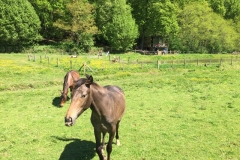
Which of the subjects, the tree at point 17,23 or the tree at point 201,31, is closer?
the tree at point 17,23

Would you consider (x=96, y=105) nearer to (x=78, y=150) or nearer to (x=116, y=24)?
(x=78, y=150)

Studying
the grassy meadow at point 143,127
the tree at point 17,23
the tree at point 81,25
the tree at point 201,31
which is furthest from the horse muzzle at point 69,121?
the tree at point 201,31

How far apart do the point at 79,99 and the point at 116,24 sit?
56884 mm

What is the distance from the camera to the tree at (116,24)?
197 feet

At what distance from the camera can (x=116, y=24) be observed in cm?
6000

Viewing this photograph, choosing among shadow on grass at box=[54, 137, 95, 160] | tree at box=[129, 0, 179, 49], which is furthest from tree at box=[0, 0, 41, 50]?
shadow on grass at box=[54, 137, 95, 160]

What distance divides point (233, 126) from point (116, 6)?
183 feet

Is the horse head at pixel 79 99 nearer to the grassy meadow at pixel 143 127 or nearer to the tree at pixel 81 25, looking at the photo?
the grassy meadow at pixel 143 127

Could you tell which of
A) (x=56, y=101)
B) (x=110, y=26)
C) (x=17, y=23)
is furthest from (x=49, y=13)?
(x=56, y=101)

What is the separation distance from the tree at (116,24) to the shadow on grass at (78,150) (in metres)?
52.0

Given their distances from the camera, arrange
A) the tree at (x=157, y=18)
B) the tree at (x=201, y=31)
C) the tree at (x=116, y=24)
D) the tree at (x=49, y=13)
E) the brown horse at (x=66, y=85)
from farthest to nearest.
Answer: the tree at (x=201, y=31)
the tree at (x=157, y=18)
the tree at (x=49, y=13)
the tree at (x=116, y=24)
the brown horse at (x=66, y=85)

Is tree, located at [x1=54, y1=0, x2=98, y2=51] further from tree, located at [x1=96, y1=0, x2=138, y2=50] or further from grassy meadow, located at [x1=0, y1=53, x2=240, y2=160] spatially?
grassy meadow, located at [x1=0, y1=53, x2=240, y2=160]

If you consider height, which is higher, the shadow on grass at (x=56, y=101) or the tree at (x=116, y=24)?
the tree at (x=116, y=24)

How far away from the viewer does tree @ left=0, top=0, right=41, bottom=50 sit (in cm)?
5322
